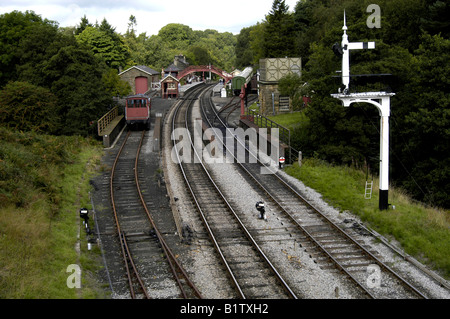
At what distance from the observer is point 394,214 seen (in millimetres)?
15742

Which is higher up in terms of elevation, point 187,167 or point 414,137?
point 414,137

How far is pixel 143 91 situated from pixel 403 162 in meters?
43.4

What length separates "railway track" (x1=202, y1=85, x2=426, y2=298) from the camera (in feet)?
37.6

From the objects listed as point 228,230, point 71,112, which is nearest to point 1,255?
point 228,230

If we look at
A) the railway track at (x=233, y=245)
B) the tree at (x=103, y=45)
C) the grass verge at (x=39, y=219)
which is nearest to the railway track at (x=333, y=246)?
the railway track at (x=233, y=245)

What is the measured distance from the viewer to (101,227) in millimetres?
15969

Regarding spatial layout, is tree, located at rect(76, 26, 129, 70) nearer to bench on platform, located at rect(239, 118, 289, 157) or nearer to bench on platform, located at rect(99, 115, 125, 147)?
bench on platform, located at rect(99, 115, 125, 147)

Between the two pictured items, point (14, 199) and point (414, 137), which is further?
point (414, 137)

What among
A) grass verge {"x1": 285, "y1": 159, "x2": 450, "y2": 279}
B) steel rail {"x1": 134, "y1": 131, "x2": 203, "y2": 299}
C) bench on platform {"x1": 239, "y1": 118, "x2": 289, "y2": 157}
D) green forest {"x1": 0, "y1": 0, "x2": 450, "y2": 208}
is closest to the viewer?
steel rail {"x1": 134, "y1": 131, "x2": 203, "y2": 299}

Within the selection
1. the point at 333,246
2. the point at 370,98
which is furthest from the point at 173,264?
the point at 370,98

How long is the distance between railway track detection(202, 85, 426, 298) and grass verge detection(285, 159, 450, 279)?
1.21 m

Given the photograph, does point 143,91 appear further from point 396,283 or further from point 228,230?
point 396,283

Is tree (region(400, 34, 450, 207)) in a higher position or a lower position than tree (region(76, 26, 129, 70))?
lower

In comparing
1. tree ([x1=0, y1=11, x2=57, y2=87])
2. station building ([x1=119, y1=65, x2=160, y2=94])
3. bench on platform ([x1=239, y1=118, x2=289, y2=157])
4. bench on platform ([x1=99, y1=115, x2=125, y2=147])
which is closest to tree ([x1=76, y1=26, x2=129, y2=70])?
station building ([x1=119, y1=65, x2=160, y2=94])
